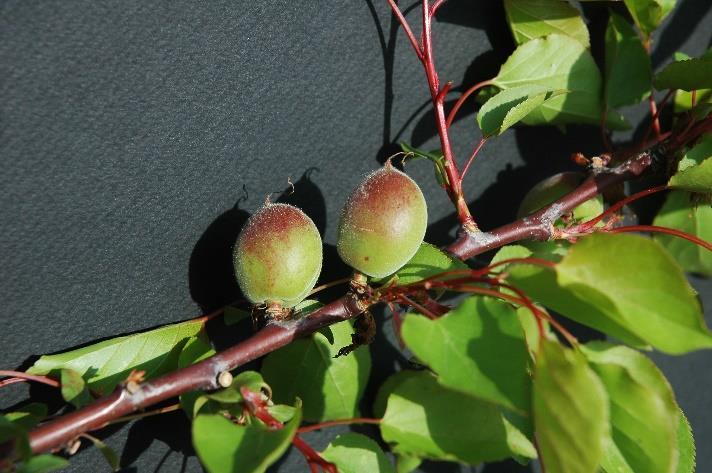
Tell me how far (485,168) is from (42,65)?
57 centimetres

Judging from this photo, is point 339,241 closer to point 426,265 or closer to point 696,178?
point 426,265

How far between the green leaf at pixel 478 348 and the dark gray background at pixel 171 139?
1.00ft

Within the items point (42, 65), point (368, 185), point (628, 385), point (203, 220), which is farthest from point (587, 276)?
point (42, 65)

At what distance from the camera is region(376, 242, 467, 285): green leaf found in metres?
0.61

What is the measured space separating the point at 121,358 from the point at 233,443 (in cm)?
20

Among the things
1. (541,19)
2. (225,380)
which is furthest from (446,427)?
(541,19)

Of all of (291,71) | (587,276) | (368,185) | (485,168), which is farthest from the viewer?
(485,168)

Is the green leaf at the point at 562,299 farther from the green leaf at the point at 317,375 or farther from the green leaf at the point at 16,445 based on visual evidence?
the green leaf at the point at 16,445

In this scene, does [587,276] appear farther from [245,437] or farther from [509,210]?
[509,210]

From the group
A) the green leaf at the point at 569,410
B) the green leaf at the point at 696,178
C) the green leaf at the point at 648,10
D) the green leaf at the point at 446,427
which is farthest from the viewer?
the green leaf at the point at 648,10

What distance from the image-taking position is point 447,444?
0.52 metres

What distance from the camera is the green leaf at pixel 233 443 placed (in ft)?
1.44

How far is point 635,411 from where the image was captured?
0.46m

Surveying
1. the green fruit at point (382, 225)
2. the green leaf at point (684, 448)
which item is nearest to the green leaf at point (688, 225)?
the green leaf at point (684, 448)
